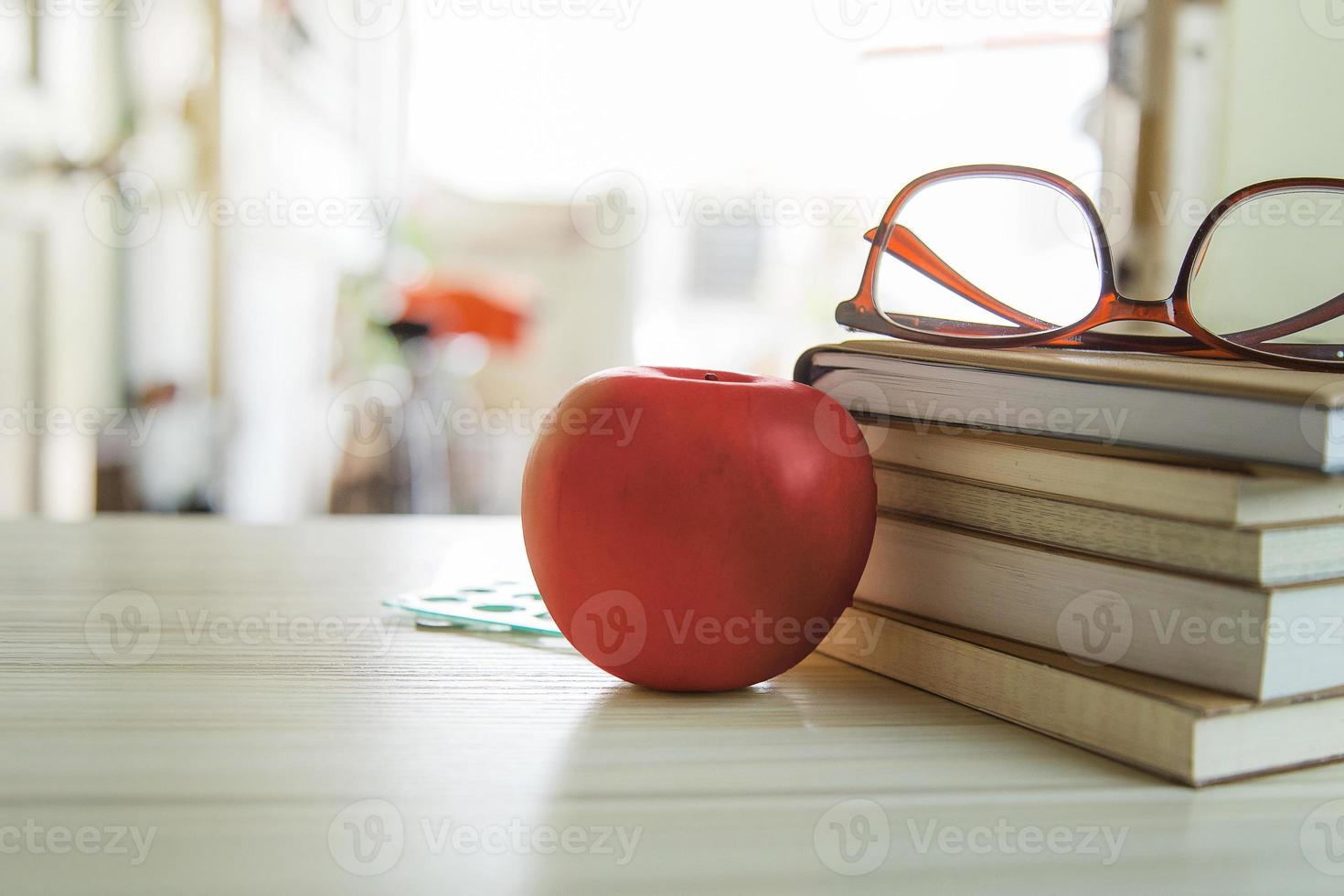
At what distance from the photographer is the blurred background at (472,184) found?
5.64 ft

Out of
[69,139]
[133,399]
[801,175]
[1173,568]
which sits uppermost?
[801,175]

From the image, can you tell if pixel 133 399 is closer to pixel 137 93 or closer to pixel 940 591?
pixel 137 93

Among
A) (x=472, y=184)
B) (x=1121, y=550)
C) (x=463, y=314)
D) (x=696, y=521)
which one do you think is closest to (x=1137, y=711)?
(x=1121, y=550)

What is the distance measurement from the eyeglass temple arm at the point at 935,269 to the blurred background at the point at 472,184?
0.67 metres

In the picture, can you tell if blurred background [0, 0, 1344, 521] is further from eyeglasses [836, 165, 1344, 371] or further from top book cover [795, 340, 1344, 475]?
top book cover [795, 340, 1344, 475]

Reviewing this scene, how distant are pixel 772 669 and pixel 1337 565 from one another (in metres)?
0.22

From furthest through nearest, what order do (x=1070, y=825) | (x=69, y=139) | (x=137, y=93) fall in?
(x=137, y=93)
(x=69, y=139)
(x=1070, y=825)

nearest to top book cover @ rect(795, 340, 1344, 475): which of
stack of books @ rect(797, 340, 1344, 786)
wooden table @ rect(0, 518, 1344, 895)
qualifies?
stack of books @ rect(797, 340, 1344, 786)

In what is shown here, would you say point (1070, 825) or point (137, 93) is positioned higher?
point (137, 93)

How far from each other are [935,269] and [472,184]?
5.45 metres

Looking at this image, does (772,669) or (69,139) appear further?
(69,139)

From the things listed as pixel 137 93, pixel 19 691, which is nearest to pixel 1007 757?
pixel 19 691

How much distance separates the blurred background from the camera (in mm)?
1718

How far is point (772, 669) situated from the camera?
0.49m
